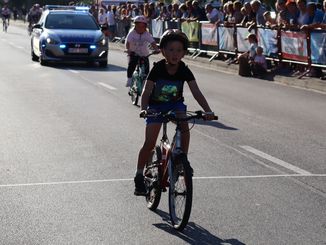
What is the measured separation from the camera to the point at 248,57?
20969mm

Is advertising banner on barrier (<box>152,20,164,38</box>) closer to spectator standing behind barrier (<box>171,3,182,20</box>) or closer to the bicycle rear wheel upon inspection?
spectator standing behind barrier (<box>171,3,182,20</box>)

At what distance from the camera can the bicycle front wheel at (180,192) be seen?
5.94 metres

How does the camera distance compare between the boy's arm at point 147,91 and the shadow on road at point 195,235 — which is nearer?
the shadow on road at point 195,235

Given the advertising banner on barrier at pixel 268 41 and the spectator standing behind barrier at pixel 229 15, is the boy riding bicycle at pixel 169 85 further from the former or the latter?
the spectator standing behind barrier at pixel 229 15

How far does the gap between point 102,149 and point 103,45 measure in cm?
1463

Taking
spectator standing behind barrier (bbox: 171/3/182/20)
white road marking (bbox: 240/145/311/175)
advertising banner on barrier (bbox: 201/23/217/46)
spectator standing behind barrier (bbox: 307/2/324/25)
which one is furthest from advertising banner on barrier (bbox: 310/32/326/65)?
spectator standing behind barrier (bbox: 171/3/182/20)

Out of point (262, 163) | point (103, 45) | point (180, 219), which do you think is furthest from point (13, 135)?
point (103, 45)

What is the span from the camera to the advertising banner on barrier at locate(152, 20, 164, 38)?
100ft

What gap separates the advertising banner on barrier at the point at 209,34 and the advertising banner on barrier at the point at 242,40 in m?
2.02

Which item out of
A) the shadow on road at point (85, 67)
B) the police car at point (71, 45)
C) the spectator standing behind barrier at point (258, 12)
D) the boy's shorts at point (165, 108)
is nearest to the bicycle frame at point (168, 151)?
the boy's shorts at point (165, 108)

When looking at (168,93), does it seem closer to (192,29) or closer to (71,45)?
(71,45)

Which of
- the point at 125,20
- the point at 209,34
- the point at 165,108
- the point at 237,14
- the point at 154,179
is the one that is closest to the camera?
the point at 165,108

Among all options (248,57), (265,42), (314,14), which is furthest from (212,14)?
(314,14)

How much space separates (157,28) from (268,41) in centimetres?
1102
